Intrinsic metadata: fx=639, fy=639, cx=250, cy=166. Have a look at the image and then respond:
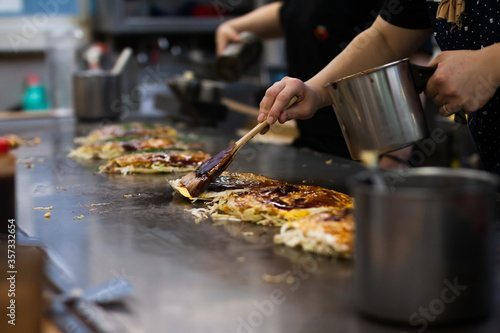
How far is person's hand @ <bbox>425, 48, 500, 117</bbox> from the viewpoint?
1579 millimetres

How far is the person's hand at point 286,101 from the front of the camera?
189 cm

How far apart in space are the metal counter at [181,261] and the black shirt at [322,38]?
605mm

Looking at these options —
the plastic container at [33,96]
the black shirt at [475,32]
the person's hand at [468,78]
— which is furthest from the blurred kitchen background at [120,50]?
the person's hand at [468,78]

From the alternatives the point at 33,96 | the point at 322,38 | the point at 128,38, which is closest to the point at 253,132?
the point at 322,38

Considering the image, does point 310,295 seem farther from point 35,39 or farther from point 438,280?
point 35,39

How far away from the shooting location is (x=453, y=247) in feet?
3.13

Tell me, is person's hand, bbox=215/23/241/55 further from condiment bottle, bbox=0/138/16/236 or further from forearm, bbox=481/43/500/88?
condiment bottle, bbox=0/138/16/236

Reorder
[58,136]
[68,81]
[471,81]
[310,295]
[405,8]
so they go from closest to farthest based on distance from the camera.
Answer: [310,295], [471,81], [405,8], [58,136], [68,81]

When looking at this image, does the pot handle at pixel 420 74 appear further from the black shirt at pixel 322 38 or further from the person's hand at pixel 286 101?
the black shirt at pixel 322 38

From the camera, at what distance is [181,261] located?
1.30 metres

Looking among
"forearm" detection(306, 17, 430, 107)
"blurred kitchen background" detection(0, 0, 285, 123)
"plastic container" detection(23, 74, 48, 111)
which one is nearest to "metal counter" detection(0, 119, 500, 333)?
"forearm" detection(306, 17, 430, 107)

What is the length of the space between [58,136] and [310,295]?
2.43m

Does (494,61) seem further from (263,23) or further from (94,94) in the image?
(94,94)

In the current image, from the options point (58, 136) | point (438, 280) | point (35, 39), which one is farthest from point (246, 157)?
point (35, 39)
